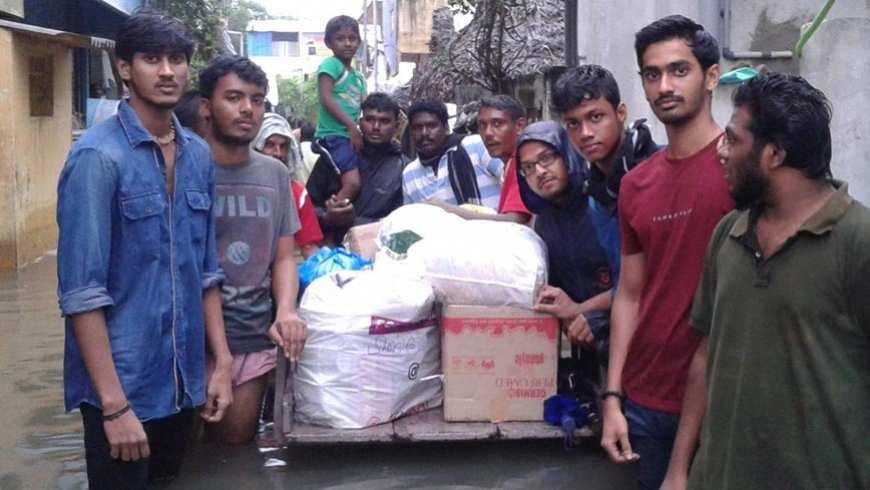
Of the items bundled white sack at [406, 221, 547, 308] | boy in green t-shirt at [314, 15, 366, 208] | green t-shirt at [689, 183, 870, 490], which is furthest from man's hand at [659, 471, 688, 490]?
boy in green t-shirt at [314, 15, 366, 208]

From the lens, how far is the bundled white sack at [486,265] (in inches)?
165

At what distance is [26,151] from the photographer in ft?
34.3

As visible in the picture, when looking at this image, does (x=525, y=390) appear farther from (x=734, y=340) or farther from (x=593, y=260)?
(x=734, y=340)

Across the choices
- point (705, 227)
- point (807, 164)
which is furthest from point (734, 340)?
point (705, 227)

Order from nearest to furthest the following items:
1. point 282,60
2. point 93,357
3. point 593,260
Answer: point 93,357 → point 593,260 → point 282,60

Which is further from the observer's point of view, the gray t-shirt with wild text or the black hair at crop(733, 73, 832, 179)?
the gray t-shirt with wild text

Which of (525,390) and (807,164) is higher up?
(807,164)

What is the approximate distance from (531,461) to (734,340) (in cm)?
229

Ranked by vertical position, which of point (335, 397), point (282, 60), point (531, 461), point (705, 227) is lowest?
point (531, 461)

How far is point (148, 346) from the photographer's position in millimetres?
3123

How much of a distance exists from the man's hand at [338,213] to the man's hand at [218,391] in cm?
222

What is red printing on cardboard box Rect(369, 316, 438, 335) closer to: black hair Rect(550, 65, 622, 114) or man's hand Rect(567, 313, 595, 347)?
man's hand Rect(567, 313, 595, 347)

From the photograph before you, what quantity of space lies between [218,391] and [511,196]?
1.88m

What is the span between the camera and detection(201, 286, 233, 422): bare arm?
11.8ft
